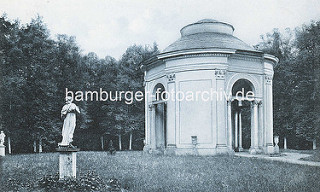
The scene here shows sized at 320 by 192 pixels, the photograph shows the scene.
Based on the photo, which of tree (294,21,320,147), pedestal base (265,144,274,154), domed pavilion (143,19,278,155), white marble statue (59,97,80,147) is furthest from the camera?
tree (294,21,320,147)

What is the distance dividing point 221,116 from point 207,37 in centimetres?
590

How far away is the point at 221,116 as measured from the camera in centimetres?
2130

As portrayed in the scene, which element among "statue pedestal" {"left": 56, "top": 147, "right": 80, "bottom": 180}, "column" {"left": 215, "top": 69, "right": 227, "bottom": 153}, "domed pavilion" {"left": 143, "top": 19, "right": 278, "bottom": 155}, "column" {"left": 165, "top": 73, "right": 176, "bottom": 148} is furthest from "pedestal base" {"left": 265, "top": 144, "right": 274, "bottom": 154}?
"statue pedestal" {"left": 56, "top": 147, "right": 80, "bottom": 180}

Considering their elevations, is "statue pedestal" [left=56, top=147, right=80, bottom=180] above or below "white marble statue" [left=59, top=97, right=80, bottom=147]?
below

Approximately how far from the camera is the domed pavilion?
70.0 ft

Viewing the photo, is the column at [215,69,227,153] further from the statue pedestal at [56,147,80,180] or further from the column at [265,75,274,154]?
the statue pedestal at [56,147,80,180]

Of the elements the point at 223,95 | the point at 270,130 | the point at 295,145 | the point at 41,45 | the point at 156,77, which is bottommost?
the point at 295,145

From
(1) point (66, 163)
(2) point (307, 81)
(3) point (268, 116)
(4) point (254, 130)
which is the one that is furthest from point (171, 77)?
(2) point (307, 81)

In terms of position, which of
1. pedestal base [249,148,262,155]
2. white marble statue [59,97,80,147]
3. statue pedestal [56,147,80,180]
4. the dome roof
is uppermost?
the dome roof

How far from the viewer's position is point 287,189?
9.05m

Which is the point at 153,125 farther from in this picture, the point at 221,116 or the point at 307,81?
the point at 307,81

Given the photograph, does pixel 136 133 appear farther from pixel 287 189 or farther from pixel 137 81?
pixel 287 189

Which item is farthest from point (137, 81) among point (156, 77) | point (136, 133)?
point (156, 77)

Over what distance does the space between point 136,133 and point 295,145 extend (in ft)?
60.4
